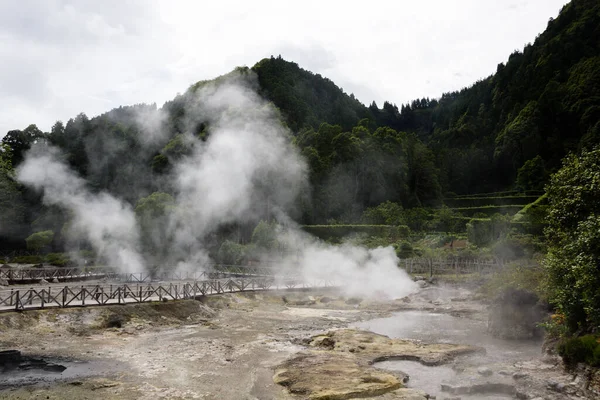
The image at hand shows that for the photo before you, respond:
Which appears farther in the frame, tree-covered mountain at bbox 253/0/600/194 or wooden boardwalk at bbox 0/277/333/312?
tree-covered mountain at bbox 253/0/600/194

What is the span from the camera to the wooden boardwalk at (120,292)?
23.7 metres

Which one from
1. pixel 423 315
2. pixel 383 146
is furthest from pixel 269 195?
pixel 423 315

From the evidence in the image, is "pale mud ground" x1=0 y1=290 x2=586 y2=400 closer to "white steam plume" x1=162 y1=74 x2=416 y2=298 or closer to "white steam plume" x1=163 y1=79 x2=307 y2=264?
"white steam plume" x1=162 y1=74 x2=416 y2=298

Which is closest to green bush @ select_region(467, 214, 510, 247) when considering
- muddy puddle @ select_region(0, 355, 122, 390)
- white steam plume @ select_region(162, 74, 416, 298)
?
white steam plume @ select_region(162, 74, 416, 298)

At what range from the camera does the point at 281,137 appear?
81375mm

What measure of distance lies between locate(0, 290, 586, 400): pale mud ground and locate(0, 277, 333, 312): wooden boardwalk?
2.67ft

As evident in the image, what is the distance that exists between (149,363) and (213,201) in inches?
1929

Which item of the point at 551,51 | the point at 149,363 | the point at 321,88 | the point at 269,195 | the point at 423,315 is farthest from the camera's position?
the point at 321,88

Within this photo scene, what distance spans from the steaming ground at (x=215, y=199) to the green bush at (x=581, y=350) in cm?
2426

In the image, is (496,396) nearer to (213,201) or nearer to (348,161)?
(213,201)

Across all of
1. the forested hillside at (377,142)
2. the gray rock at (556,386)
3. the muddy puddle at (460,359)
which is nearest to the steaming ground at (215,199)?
the forested hillside at (377,142)

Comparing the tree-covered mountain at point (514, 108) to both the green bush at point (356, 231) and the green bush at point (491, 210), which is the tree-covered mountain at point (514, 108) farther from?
the green bush at point (356, 231)

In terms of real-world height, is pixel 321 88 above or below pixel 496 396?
above

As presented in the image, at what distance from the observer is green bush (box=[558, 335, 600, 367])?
1438cm
